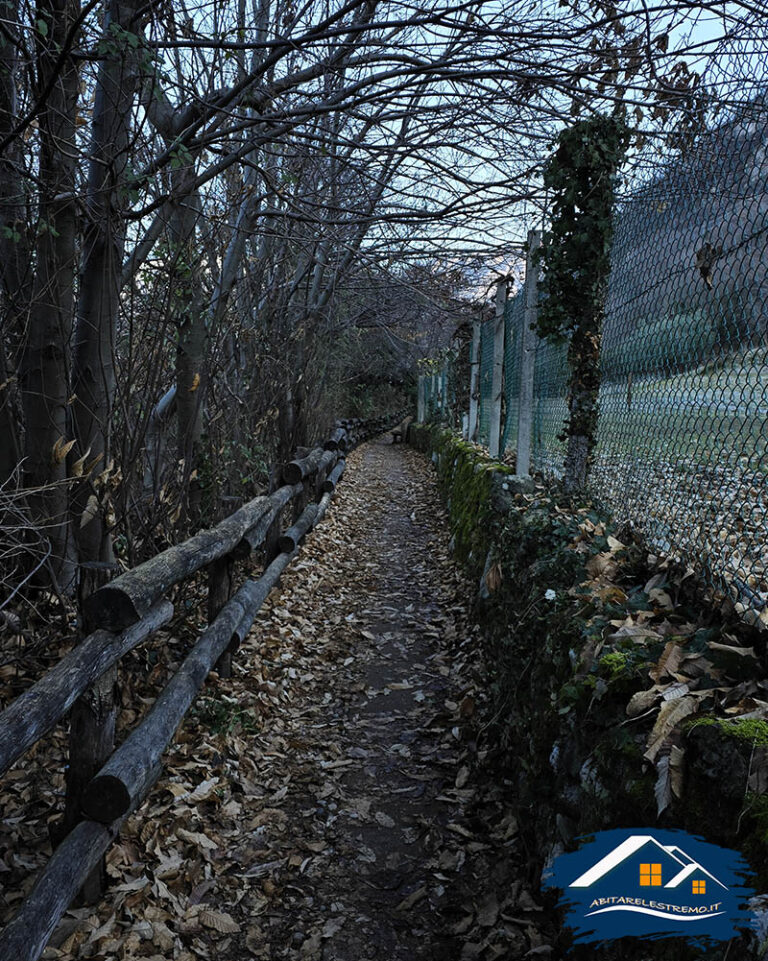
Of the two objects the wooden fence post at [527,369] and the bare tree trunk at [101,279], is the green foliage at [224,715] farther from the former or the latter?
the wooden fence post at [527,369]

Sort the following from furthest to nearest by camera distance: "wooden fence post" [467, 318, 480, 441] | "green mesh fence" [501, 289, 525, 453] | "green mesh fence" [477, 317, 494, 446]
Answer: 1. "wooden fence post" [467, 318, 480, 441]
2. "green mesh fence" [477, 317, 494, 446]
3. "green mesh fence" [501, 289, 525, 453]

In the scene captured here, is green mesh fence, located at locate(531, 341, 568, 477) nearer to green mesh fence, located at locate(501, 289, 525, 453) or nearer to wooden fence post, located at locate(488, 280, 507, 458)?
green mesh fence, located at locate(501, 289, 525, 453)

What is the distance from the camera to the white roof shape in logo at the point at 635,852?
1675 millimetres

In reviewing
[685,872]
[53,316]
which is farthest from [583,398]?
[53,316]

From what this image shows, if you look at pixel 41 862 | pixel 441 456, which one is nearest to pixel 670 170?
pixel 41 862

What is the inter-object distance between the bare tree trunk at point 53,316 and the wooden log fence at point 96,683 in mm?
853

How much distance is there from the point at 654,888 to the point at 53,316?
393 centimetres

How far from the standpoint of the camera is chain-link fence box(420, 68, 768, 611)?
2385mm

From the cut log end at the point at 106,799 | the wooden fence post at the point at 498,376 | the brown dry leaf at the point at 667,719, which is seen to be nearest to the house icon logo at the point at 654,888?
the brown dry leaf at the point at 667,719

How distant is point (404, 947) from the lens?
2494 millimetres

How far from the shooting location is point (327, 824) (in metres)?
3.20

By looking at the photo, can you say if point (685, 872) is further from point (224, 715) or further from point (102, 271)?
point (102, 271)

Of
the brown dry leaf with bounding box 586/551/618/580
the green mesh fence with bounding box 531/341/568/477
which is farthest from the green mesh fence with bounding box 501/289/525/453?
the brown dry leaf with bounding box 586/551/618/580

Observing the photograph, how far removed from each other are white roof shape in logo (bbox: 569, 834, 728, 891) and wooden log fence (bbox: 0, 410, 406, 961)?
173 centimetres
